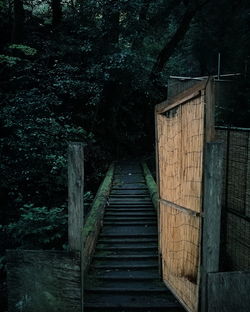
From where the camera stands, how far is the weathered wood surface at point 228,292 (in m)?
4.25

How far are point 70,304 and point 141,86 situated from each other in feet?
40.3

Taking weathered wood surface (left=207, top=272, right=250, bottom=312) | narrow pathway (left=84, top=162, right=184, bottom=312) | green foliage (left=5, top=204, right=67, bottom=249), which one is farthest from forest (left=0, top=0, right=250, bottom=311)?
weathered wood surface (left=207, top=272, right=250, bottom=312)

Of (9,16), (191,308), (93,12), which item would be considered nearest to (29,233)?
(191,308)

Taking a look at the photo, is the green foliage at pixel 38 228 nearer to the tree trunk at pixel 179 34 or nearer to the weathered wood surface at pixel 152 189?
the weathered wood surface at pixel 152 189

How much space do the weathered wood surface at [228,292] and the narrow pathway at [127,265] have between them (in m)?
1.05

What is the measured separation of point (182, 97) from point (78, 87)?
26.1 feet

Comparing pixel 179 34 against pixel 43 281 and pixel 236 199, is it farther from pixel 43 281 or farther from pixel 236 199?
pixel 43 281

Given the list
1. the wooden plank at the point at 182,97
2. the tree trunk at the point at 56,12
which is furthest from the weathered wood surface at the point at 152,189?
the tree trunk at the point at 56,12

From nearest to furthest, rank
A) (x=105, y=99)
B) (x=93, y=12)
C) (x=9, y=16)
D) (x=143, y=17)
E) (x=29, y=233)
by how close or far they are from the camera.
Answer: (x=29, y=233), (x=93, y=12), (x=143, y=17), (x=9, y=16), (x=105, y=99)

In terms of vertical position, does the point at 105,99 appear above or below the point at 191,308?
above

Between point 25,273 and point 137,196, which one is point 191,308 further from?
point 137,196

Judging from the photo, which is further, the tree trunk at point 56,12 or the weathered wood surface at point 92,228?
the tree trunk at point 56,12

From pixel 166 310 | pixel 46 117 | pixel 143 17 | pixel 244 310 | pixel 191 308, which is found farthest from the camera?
pixel 143 17

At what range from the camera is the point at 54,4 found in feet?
56.9
